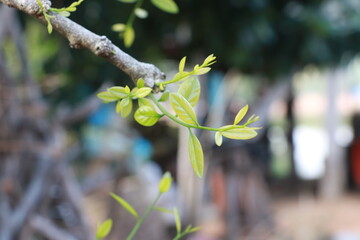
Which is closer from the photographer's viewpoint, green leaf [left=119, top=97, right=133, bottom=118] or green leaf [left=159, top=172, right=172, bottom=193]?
green leaf [left=119, top=97, right=133, bottom=118]

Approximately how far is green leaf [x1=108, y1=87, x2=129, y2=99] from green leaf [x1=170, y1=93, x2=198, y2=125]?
3 centimetres

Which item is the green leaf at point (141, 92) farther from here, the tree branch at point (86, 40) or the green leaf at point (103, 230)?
the green leaf at point (103, 230)

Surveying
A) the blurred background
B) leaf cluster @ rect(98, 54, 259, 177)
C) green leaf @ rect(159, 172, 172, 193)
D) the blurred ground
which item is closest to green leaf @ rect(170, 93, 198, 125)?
leaf cluster @ rect(98, 54, 259, 177)

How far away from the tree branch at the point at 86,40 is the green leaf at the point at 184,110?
0.09ft

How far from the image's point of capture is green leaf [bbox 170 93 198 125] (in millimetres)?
285

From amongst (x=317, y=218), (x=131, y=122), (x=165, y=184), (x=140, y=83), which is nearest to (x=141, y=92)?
(x=140, y=83)

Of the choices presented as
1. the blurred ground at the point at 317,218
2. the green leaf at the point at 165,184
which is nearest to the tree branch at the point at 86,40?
the green leaf at the point at 165,184

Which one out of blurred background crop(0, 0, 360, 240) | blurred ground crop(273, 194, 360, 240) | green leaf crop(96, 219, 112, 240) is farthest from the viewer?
blurred ground crop(273, 194, 360, 240)

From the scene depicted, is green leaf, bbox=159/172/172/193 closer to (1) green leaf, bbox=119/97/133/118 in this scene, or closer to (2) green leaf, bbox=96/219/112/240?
(2) green leaf, bbox=96/219/112/240

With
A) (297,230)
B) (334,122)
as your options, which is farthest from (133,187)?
(334,122)

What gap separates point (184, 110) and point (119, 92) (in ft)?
0.15

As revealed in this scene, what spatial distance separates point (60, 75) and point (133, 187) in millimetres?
2257

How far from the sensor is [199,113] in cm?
319

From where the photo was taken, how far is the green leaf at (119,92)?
0.30m
